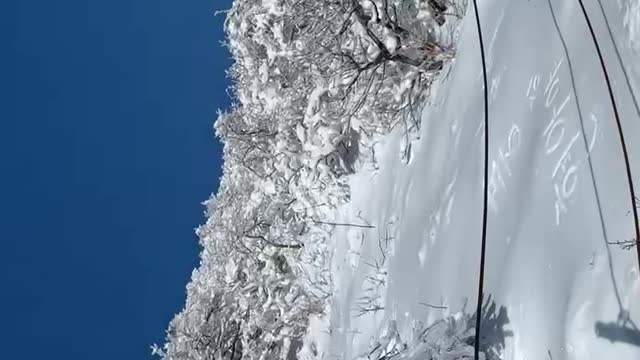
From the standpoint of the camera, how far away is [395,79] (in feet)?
28.8

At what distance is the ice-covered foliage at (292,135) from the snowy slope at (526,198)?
68cm

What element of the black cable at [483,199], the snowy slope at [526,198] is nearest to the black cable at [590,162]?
the snowy slope at [526,198]

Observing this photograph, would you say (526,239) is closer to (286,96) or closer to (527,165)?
(527,165)

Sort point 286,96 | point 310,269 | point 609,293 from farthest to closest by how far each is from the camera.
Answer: point 286,96
point 310,269
point 609,293

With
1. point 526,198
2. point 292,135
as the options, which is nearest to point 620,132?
point 526,198

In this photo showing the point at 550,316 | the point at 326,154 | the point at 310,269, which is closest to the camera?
the point at 550,316

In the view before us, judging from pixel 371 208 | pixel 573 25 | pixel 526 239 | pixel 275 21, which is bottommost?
pixel 526 239

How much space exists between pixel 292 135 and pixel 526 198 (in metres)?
6.29

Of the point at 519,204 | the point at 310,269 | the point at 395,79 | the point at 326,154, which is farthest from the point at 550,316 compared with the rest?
the point at 310,269

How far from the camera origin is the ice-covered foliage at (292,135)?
8.56m

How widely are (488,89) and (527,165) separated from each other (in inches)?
49.8

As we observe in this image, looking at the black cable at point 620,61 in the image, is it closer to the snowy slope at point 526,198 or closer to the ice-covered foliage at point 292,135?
the snowy slope at point 526,198

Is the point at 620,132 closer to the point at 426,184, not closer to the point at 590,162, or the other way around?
the point at 590,162

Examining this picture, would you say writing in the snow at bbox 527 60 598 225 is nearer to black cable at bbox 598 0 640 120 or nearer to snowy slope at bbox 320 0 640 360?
snowy slope at bbox 320 0 640 360
